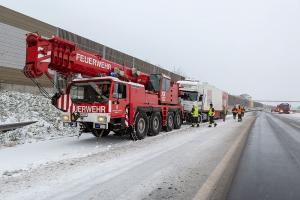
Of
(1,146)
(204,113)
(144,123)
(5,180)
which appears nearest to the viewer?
(5,180)

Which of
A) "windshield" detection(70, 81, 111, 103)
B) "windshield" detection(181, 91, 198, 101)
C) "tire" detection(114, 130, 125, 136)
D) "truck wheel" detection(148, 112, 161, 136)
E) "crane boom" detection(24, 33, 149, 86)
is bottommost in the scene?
"tire" detection(114, 130, 125, 136)

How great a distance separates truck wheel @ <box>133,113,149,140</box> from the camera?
1286cm

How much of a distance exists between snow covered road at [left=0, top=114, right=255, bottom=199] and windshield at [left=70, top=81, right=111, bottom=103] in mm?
1631

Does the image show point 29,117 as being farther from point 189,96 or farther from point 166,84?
point 189,96

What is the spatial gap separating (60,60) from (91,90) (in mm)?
1996

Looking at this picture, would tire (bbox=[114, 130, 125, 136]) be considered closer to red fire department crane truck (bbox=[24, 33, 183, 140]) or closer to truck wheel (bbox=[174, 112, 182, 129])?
red fire department crane truck (bbox=[24, 33, 183, 140])

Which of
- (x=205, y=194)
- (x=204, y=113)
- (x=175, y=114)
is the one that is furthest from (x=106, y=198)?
(x=204, y=113)

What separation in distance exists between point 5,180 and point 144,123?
25.3 ft

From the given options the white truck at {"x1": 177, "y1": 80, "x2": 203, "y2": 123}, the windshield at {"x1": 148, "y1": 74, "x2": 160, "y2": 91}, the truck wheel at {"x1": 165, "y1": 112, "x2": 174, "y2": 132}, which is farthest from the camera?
the white truck at {"x1": 177, "y1": 80, "x2": 203, "y2": 123}

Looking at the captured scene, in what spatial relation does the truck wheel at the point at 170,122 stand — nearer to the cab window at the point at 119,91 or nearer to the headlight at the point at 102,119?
the cab window at the point at 119,91

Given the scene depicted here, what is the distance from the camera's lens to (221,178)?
261 inches

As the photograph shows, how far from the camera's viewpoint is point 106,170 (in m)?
7.24

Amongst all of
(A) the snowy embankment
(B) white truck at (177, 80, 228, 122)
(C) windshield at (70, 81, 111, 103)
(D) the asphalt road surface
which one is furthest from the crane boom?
(B) white truck at (177, 80, 228, 122)

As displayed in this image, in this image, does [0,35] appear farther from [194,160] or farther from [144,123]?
[194,160]
